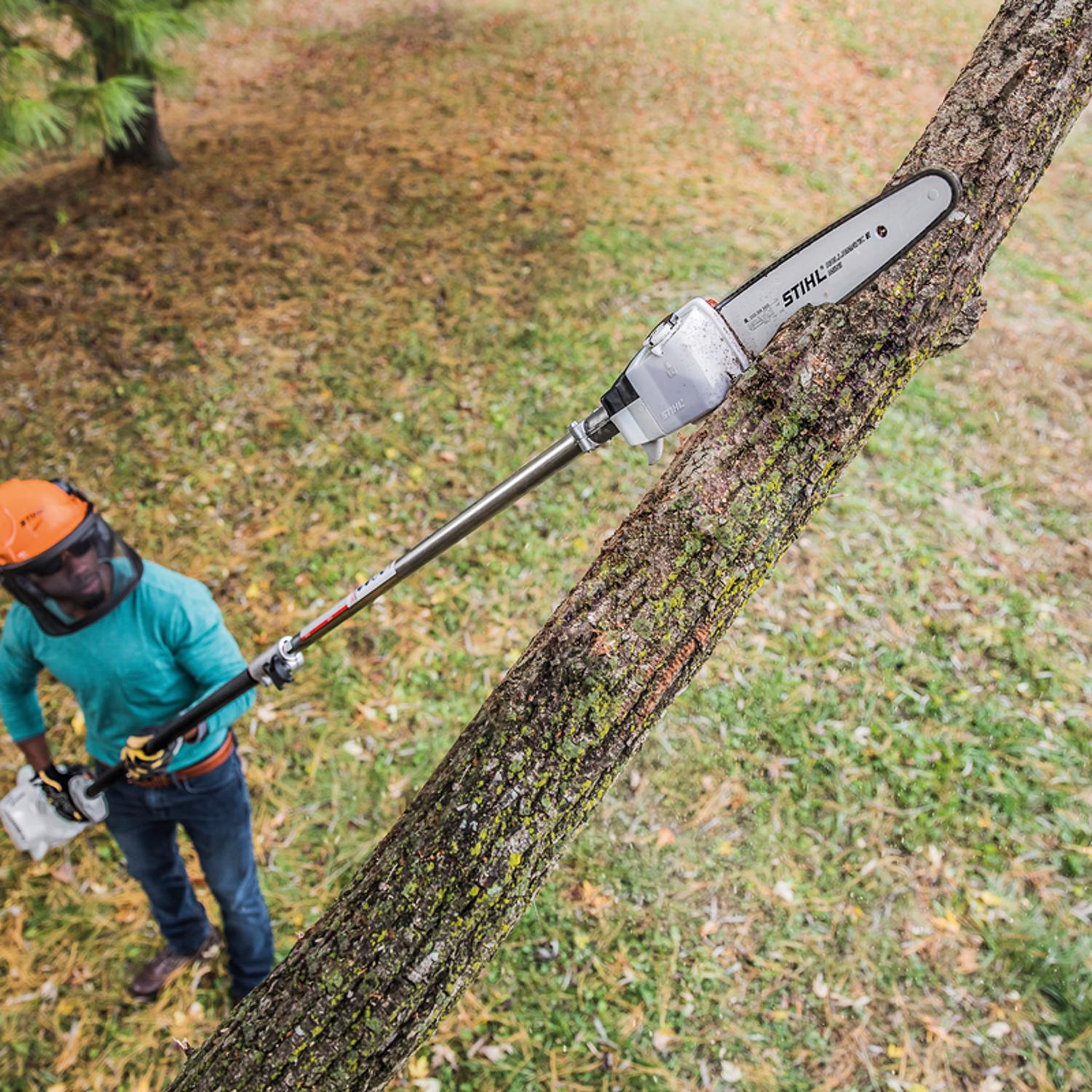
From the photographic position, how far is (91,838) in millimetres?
3562

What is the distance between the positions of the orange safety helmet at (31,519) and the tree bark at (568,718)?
1.49 m

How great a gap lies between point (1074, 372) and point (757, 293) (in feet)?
18.7

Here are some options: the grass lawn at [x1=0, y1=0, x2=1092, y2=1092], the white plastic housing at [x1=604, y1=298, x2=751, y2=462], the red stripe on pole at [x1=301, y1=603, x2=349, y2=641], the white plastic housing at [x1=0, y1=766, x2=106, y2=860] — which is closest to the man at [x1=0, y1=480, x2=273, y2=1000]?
the white plastic housing at [x1=0, y1=766, x2=106, y2=860]

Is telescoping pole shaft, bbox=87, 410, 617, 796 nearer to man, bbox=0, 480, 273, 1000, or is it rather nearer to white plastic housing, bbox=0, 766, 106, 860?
man, bbox=0, 480, 273, 1000

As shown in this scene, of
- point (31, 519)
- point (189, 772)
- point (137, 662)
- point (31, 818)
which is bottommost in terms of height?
point (189, 772)

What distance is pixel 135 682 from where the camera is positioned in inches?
100

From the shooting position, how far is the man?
233 centimetres

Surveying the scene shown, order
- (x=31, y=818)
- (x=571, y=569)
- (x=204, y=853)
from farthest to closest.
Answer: (x=571, y=569), (x=31, y=818), (x=204, y=853)

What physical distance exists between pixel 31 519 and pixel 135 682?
629 mm

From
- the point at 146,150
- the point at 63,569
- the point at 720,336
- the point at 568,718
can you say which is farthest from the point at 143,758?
the point at 146,150

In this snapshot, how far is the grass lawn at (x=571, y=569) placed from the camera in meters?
3.10

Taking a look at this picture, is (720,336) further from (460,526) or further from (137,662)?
(137,662)

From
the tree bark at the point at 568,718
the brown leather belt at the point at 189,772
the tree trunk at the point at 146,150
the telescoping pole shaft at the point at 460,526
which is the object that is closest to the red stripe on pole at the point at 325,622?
the telescoping pole shaft at the point at 460,526

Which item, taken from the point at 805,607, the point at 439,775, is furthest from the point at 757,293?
the point at 805,607
